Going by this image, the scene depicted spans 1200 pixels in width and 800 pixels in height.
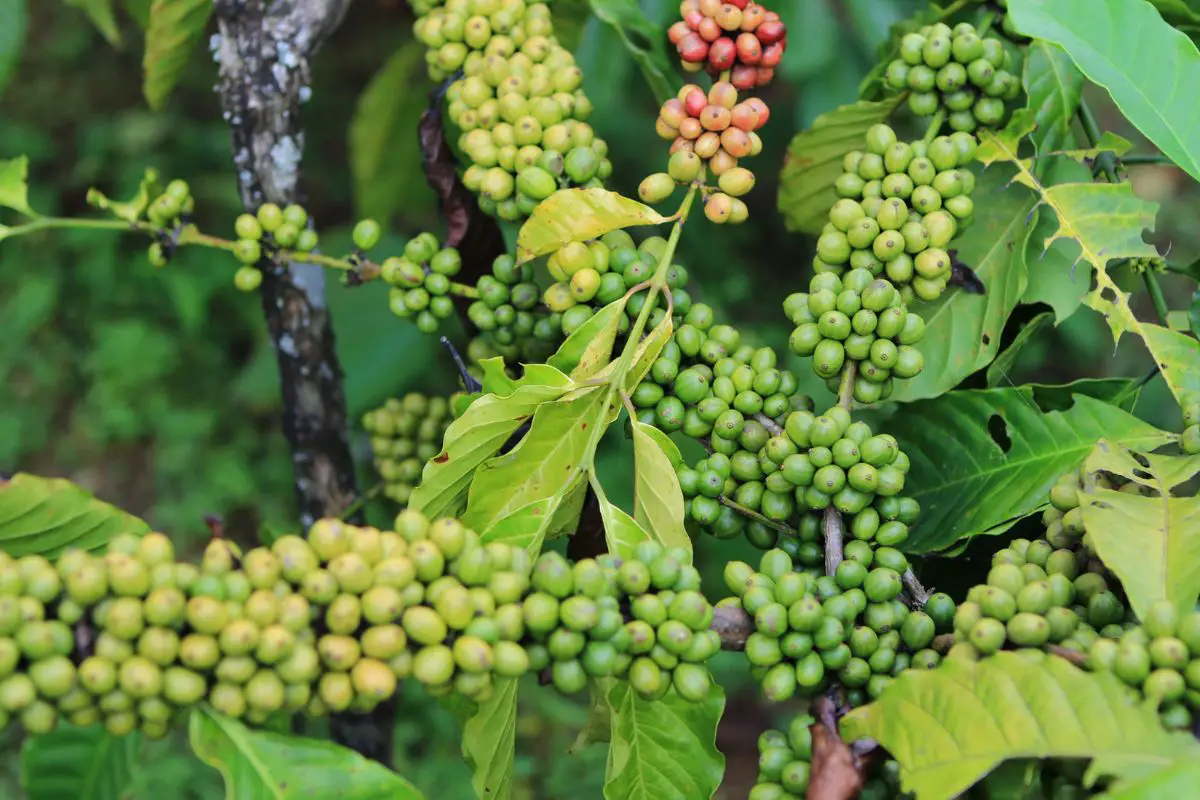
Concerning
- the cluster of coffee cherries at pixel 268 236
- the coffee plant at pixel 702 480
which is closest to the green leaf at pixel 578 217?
the coffee plant at pixel 702 480

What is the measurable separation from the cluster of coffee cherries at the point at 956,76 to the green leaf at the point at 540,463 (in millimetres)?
497

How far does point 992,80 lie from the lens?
1086mm

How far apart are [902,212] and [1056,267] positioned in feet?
0.92

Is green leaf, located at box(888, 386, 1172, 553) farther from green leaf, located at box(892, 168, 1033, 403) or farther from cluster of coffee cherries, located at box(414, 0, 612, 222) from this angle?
cluster of coffee cherries, located at box(414, 0, 612, 222)

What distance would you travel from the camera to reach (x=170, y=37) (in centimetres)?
138

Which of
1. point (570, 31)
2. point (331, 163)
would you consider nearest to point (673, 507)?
point (570, 31)

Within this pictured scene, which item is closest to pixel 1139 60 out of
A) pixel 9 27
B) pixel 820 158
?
pixel 820 158

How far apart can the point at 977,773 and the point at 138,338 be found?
2897 millimetres

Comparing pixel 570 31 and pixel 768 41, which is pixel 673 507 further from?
pixel 570 31

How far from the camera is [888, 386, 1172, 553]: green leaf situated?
104cm

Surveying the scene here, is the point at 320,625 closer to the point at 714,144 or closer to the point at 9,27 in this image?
the point at 714,144

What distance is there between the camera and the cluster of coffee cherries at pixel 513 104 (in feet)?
3.46

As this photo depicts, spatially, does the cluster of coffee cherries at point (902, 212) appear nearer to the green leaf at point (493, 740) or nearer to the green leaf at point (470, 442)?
the green leaf at point (470, 442)

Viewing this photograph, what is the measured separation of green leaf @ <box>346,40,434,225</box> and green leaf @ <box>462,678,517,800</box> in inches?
45.2
